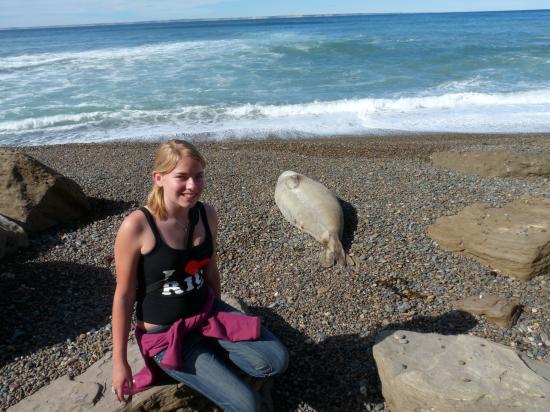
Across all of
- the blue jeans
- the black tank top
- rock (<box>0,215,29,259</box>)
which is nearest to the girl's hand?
the blue jeans

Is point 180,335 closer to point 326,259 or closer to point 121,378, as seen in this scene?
point 121,378

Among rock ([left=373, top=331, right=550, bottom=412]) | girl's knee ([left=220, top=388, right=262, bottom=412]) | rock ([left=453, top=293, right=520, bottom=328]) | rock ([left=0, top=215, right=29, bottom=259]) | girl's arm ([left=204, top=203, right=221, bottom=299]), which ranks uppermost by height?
girl's arm ([left=204, top=203, right=221, bottom=299])

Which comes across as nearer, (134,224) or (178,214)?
(134,224)

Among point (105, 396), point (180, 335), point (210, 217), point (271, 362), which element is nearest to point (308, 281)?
Answer: point (271, 362)

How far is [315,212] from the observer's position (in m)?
5.55

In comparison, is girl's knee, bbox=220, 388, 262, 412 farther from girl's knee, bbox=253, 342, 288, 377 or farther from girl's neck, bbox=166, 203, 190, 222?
girl's neck, bbox=166, 203, 190, 222

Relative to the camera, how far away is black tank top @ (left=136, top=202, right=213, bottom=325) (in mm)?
2525

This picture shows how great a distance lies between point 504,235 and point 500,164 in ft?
9.87

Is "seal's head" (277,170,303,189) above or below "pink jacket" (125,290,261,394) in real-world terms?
below

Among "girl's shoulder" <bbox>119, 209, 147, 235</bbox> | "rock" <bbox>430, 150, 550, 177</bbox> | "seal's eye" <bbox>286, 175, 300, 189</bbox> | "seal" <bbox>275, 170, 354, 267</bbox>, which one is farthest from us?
"rock" <bbox>430, 150, 550, 177</bbox>

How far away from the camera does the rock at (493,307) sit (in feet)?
12.6

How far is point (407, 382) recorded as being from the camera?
279 cm

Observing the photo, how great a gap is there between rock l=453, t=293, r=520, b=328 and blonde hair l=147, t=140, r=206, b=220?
2.73 m

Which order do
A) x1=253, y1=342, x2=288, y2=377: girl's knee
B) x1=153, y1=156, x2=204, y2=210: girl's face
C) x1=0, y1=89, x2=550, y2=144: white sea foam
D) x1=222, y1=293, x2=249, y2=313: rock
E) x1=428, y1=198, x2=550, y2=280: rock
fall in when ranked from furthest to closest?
x1=0, y1=89, x2=550, y2=144: white sea foam → x1=428, y1=198, x2=550, y2=280: rock → x1=222, y1=293, x2=249, y2=313: rock → x1=253, y1=342, x2=288, y2=377: girl's knee → x1=153, y1=156, x2=204, y2=210: girl's face
